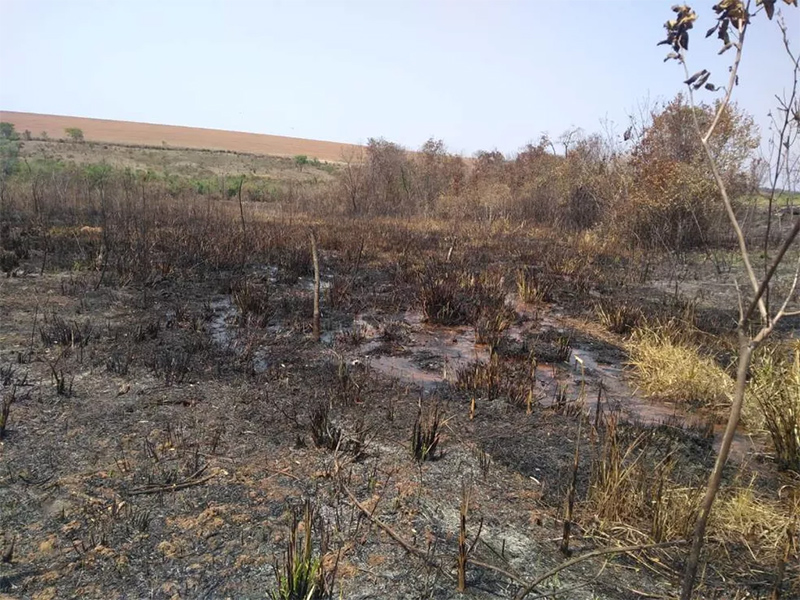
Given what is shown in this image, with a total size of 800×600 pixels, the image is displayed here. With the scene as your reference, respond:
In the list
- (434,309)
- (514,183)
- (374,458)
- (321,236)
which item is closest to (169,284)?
(434,309)

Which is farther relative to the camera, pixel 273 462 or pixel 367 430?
pixel 367 430

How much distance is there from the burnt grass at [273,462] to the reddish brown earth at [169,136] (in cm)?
5159

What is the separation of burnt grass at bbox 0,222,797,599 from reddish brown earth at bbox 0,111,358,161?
51590 millimetres

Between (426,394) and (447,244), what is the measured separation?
29.1 feet

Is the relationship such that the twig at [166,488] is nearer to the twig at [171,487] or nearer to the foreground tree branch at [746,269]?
the twig at [171,487]

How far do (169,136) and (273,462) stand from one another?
237ft

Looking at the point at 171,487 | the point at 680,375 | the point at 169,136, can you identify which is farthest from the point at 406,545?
the point at 169,136

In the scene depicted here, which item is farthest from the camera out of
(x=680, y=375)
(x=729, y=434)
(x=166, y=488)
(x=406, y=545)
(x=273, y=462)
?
(x=680, y=375)

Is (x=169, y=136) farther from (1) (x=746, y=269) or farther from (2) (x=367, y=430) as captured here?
(1) (x=746, y=269)

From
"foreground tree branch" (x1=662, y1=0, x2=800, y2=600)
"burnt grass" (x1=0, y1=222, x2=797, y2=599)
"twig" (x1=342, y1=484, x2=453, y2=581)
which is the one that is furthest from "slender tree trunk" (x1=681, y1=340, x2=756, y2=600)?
"twig" (x1=342, y1=484, x2=453, y2=581)

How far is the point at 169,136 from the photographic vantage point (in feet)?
221

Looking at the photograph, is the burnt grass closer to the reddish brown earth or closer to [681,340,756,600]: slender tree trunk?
[681,340,756,600]: slender tree trunk

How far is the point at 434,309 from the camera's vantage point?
24.5 feet

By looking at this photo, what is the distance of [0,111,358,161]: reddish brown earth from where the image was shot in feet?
195
